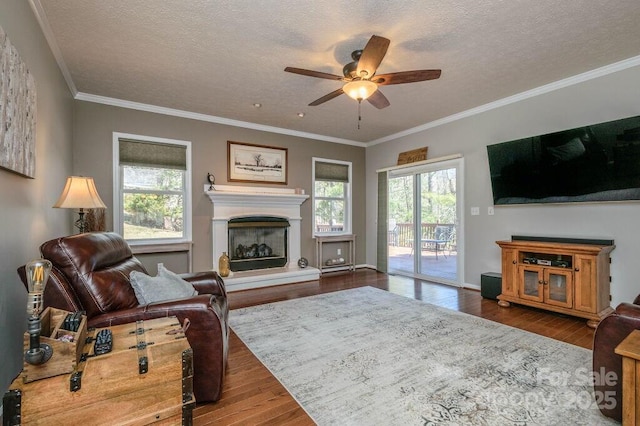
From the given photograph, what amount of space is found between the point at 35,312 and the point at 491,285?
4440mm

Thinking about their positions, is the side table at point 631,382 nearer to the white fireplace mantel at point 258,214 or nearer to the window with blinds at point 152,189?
the white fireplace mantel at point 258,214

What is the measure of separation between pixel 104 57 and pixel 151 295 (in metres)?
2.60

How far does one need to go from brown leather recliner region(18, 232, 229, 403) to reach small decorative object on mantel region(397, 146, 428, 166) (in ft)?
14.6

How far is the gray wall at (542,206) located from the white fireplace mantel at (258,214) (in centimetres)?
251

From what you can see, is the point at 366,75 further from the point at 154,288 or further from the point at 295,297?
the point at 295,297

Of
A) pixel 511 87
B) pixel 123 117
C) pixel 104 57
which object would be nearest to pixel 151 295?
pixel 104 57

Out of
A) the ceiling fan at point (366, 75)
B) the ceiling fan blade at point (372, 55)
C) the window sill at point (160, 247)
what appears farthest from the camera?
the window sill at point (160, 247)

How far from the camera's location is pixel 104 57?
9.89 feet

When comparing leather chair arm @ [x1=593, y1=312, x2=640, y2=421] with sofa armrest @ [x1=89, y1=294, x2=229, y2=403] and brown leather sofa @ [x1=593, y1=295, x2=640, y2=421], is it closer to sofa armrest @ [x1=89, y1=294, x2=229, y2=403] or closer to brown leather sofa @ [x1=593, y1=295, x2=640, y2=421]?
brown leather sofa @ [x1=593, y1=295, x2=640, y2=421]

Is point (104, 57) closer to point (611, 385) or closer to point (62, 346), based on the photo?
point (62, 346)

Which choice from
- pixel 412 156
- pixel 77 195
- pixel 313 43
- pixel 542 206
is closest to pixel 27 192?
pixel 77 195

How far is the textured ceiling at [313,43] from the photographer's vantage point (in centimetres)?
229

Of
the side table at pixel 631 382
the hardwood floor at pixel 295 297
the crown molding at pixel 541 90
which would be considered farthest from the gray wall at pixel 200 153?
the side table at pixel 631 382

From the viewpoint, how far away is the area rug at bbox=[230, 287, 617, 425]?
5.69ft
